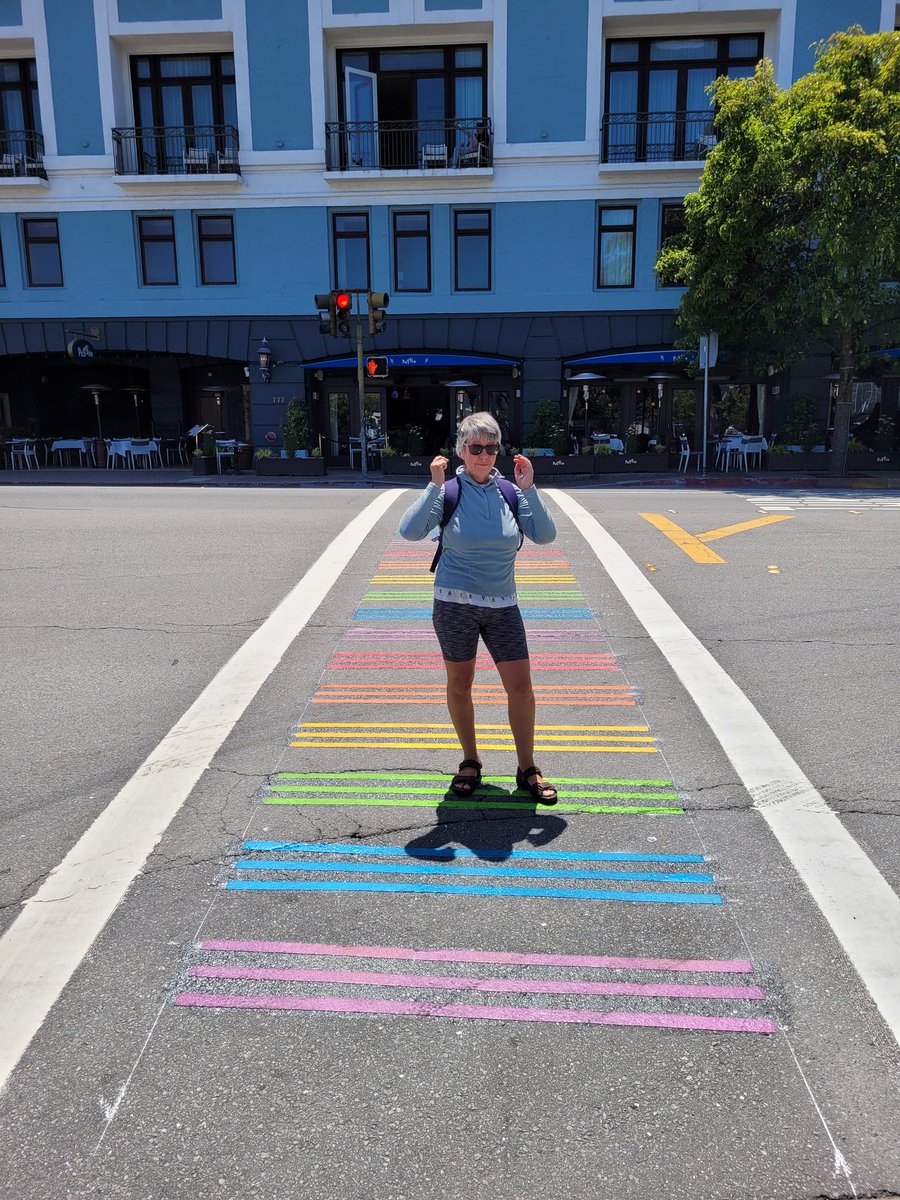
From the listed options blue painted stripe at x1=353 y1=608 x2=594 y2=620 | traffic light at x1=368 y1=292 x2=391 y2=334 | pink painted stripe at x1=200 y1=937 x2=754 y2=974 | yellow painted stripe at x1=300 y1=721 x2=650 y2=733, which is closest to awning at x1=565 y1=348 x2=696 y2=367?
traffic light at x1=368 y1=292 x2=391 y2=334

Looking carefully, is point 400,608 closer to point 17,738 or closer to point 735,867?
point 17,738

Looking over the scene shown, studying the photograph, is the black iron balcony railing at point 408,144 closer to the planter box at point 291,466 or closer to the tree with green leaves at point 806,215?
the tree with green leaves at point 806,215

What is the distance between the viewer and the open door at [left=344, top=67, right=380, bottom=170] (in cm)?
2362

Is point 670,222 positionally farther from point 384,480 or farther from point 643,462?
point 384,480

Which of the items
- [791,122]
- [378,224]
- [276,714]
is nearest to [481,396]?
[378,224]

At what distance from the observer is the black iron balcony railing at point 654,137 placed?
2378 cm

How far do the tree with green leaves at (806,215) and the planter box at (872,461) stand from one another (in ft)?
3.51

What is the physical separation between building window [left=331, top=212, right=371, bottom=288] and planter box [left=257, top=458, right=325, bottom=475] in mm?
5184

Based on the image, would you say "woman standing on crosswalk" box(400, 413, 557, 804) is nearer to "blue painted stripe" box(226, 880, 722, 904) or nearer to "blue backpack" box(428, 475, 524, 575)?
"blue backpack" box(428, 475, 524, 575)

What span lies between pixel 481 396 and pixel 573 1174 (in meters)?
Result: 24.4

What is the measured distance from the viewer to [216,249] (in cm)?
2473

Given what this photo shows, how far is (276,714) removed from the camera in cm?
543

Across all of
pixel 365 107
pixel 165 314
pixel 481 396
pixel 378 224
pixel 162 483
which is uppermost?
pixel 365 107

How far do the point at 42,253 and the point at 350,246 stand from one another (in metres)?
8.36
